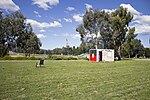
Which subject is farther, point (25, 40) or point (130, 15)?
point (25, 40)

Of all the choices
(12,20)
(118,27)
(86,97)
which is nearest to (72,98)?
(86,97)

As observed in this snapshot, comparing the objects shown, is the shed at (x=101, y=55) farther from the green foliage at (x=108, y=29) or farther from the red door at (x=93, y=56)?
the green foliage at (x=108, y=29)

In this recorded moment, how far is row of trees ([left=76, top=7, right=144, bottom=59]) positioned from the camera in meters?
62.0

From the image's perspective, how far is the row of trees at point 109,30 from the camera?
62.0 metres

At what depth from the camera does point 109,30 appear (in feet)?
213

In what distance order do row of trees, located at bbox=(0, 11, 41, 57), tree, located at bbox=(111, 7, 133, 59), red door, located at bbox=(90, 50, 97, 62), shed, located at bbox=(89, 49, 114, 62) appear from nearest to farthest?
shed, located at bbox=(89, 49, 114, 62) < red door, located at bbox=(90, 50, 97, 62) < tree, located at bbox=(111, 7, 133, 59) < row of trees, located at bbox=(0, 11, 41, 57)

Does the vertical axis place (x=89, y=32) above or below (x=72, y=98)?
above

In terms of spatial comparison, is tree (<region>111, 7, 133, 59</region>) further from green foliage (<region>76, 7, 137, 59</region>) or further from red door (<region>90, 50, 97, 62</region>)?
red door (<region>90, 50, 97, 62</region>)

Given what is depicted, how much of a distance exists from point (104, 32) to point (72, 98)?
58956 mm

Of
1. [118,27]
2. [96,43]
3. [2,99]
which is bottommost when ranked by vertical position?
[2,99]

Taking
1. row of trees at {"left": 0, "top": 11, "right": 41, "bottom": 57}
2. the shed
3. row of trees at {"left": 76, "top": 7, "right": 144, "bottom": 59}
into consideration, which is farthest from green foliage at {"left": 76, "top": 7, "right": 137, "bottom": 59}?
row of trees at {"left": 0, "top": 11, "right": 41, "bottom": 57}

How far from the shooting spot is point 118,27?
6222 cm

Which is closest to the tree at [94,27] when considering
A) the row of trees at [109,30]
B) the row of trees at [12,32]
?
the row of trees at [109,30]

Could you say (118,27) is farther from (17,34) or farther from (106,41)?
(17,34)
